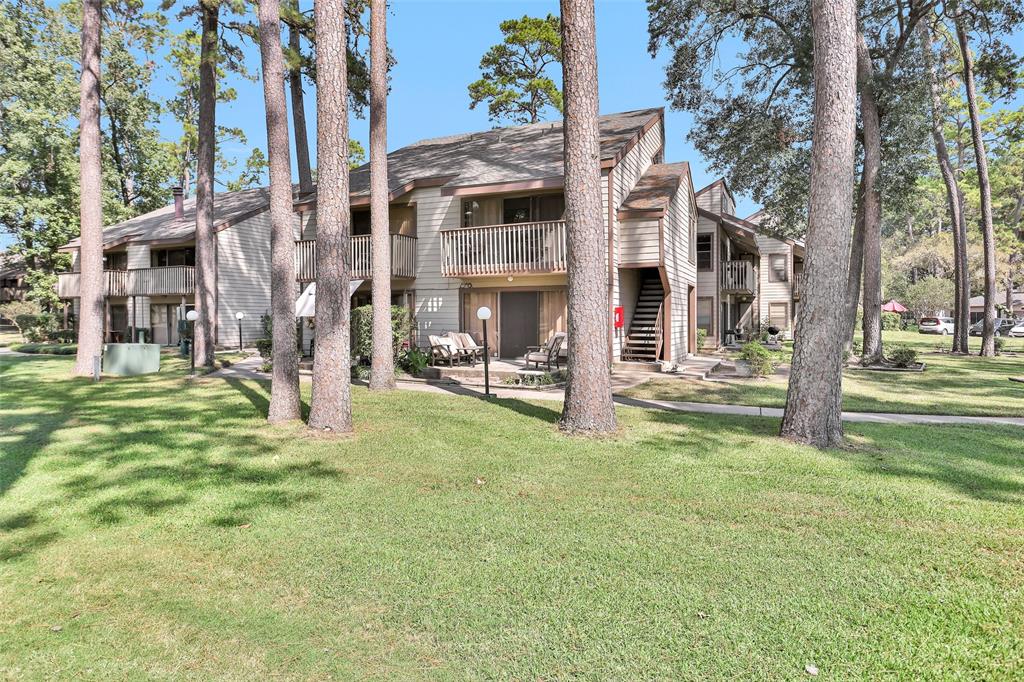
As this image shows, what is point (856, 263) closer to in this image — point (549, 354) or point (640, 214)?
point (640, 214)

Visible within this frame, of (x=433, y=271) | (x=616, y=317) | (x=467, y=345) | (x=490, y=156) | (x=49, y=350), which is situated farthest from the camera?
(x=49, y=350)

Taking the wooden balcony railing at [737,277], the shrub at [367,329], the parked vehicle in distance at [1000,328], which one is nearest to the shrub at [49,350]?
the shrub at [367,329]

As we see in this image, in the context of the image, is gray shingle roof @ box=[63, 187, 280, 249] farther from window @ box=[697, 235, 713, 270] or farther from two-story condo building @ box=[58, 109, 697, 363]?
window @ box=[697, 235, 713, 270]

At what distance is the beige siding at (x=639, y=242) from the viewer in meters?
14.9

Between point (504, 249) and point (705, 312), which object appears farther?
point (705, 312)

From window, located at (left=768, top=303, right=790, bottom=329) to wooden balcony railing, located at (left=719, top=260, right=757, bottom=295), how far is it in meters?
8.30

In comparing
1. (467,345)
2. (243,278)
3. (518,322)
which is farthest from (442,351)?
(243,278)

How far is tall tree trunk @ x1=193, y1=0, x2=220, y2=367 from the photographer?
14977mm

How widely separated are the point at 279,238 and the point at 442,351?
21.6 ft

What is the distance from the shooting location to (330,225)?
750 centimetres

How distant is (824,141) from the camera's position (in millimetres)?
6566

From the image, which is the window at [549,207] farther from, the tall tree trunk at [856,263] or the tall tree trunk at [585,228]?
the tall tree trunk at [585,228]

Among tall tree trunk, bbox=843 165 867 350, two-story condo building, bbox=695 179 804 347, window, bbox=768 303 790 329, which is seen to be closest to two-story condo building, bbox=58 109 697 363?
two-story condo building, bbox=695 179 804 347

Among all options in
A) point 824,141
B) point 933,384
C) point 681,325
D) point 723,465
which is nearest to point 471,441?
point 723,465
